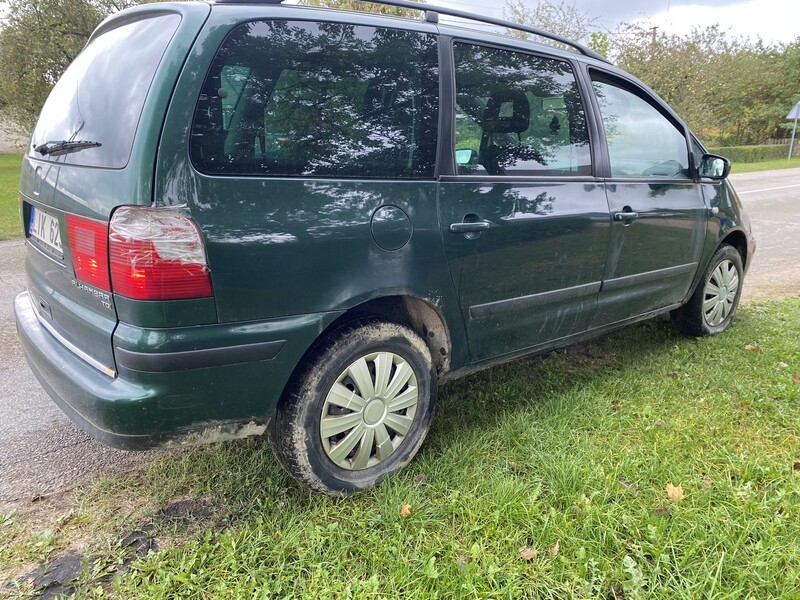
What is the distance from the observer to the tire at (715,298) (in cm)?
400

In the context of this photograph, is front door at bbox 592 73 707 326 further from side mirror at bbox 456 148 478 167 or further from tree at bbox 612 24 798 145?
tree at bbox 612 24 798 145

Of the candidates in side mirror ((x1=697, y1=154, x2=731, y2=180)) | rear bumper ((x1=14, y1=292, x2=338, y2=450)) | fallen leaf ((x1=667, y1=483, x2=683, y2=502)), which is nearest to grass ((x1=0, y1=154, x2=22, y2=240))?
rear bumper ((x1=14, y1=292, x2=338, y2=450))

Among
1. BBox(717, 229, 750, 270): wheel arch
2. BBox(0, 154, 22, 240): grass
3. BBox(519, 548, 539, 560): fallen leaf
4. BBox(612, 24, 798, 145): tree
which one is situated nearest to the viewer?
BBox(519, 548, 539, 560): fallen leaf

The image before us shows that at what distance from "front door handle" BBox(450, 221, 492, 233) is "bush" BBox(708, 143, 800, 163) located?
2693 centimetres

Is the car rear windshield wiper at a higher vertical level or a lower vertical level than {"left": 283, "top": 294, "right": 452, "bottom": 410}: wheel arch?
higher

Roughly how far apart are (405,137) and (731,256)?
3.10 meters

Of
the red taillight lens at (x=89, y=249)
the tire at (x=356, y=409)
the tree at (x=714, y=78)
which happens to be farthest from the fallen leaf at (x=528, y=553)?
the tree at (x=714, y=78)

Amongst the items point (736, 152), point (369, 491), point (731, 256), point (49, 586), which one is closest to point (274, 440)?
point (369, 491)

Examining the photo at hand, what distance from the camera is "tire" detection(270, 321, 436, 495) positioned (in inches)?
83.4

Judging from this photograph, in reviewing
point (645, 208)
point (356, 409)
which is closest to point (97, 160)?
point (356, 409)

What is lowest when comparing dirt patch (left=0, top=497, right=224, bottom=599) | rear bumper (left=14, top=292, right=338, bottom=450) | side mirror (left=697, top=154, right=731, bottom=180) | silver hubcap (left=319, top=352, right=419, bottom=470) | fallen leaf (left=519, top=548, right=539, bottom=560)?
fallen leaf (left=519, top=548, right=539, bottom=560)

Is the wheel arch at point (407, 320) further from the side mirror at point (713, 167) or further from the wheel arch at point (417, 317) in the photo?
the side mirror at point (713, 167)

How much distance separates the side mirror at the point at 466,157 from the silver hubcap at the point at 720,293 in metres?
2.43

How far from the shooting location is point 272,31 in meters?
1.96
